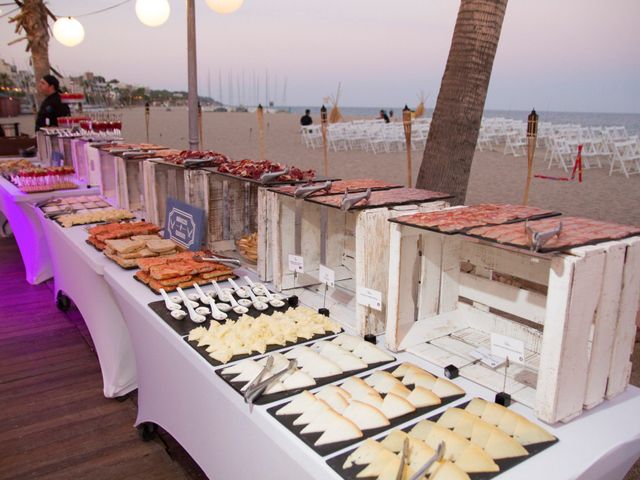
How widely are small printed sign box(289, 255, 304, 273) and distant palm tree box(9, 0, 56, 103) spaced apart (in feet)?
28.6

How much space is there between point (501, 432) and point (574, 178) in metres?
9.66

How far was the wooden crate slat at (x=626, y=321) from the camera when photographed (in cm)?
114

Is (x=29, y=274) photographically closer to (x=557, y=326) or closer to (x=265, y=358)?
(x=265, y=358)

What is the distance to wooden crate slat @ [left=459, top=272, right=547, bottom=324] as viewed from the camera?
1.41 meters

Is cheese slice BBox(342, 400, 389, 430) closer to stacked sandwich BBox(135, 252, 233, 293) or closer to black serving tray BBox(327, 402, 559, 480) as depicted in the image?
black serving tray BBox(327, 402, 559, 480)

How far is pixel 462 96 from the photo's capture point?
9.11ft

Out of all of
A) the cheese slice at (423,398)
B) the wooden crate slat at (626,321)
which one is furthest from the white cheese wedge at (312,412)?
the wooden crate slat at (626,321)

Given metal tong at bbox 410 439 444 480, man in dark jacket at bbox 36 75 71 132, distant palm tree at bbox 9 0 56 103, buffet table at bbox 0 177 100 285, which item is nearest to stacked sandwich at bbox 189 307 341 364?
metal tong at bbox 410 439 444 480

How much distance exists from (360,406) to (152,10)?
4.29m

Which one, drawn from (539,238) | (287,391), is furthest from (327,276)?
(539,238)

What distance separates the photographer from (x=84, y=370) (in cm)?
281

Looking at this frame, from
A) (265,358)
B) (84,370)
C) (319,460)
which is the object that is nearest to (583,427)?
(319,460)

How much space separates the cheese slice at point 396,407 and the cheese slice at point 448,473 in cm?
21

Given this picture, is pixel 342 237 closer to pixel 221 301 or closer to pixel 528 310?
pixel 221 301
